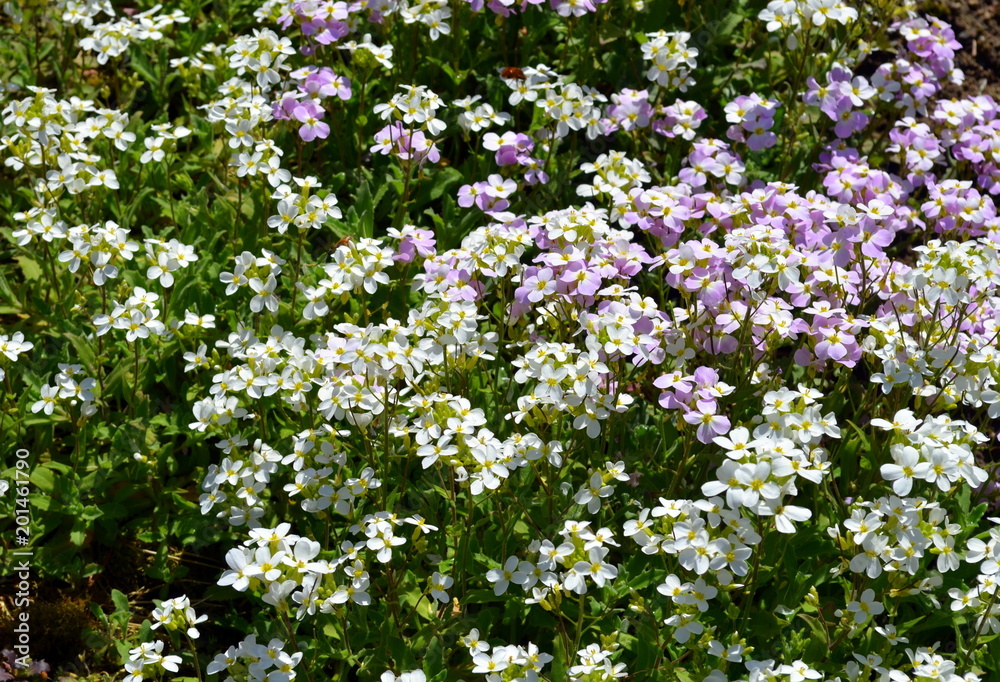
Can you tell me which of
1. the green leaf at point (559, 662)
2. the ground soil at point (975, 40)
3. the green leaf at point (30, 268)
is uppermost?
the ground soil at point (975, 40)

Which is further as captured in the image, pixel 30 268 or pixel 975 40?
pixel 975 40

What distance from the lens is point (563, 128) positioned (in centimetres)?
466

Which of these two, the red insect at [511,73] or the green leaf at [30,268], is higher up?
the red insect at [511,73]

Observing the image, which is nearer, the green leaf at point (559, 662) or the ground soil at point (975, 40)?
the green leaf at point (559, 662)

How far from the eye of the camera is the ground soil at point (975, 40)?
594 cm

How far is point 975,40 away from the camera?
6.14 m

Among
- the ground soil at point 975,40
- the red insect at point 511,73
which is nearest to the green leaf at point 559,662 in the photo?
the red insect at point 511,73

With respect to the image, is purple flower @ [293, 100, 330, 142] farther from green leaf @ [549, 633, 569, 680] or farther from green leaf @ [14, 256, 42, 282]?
green leaf @ [549, 633, 569, 680]

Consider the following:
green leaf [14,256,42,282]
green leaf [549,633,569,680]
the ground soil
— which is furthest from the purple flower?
the ground soil

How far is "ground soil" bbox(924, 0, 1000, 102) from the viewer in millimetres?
5941

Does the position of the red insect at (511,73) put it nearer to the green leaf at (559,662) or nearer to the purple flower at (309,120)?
the purple flower at (309,120)

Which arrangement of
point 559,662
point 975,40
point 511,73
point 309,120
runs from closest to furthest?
point 559,662 → point 309,120 → point 511,73 → point 975,40

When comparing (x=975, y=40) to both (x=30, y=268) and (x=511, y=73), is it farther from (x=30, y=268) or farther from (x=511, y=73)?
(x=30, y=268)

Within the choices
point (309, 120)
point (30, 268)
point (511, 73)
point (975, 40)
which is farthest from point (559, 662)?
point (975, 40)
